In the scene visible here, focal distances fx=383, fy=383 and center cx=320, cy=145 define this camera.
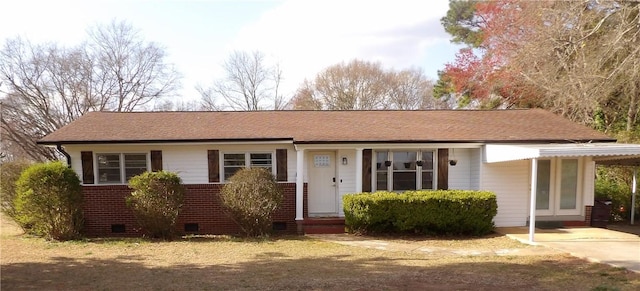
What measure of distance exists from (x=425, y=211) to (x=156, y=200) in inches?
268

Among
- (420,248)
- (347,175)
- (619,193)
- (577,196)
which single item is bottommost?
(420,248)

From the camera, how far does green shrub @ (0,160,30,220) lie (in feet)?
36.7

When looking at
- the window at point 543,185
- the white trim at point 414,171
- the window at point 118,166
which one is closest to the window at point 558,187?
the window at point 543,185

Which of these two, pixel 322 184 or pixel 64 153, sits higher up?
pixel 64 153

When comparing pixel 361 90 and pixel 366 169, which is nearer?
pixel 366 169

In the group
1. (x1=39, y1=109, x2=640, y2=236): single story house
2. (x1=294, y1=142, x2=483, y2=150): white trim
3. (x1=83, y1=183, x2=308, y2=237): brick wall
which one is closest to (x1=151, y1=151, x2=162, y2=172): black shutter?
(x1=39, y1=109, x2=640, y2=236): single story house

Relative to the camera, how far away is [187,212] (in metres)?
10.8

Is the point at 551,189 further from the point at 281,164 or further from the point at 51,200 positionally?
the point at 51,200

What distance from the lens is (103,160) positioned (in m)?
10.9

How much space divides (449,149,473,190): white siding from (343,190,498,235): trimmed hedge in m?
1.28

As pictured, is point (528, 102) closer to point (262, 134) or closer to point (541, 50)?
point (541, 50)

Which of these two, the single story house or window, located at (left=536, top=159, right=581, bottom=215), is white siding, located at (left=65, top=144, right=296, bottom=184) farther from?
window, located at (left=536, top=159, right=581, bottom=215)

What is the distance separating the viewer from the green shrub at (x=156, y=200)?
31.3 feet

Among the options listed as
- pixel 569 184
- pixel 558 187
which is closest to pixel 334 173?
pixel 558 187
